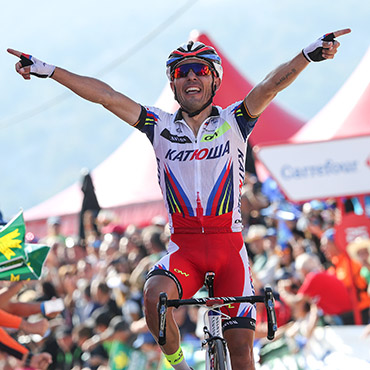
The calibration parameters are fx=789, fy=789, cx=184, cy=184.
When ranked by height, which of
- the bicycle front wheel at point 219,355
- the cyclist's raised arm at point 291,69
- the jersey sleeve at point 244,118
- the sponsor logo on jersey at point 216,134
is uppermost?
the cyclist's raised arm at point 291,69

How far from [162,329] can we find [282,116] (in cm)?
1514

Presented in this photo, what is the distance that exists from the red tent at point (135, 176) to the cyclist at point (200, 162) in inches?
447

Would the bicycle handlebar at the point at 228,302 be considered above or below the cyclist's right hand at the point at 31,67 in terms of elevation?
below

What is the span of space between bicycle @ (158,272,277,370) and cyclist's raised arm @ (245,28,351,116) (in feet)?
4.97

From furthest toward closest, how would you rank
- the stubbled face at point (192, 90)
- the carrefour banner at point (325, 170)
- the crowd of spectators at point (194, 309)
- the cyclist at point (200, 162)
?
the carrefour banner at point (325, 170) < the crowd of spectators at point (194, 309) < the stubbled face at point (192, 90) < the cyclist at point (200, 162)

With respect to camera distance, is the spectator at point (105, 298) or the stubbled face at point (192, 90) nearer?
the stubbled face at point (192, 90)

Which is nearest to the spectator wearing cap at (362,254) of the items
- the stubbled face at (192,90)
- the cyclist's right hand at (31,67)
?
A: the stubbled face at (192,90)

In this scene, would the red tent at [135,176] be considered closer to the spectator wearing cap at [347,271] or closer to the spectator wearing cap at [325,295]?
the spectator wearing cap at [347,271]

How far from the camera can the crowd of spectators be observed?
9.26m

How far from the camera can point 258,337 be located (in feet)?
29.3

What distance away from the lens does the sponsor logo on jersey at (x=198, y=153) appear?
19.7 feet

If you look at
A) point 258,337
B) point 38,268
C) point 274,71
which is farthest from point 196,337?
point 274,71

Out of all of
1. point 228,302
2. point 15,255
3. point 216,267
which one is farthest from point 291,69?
point 15,255

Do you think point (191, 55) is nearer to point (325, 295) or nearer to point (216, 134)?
point (216, 134)
